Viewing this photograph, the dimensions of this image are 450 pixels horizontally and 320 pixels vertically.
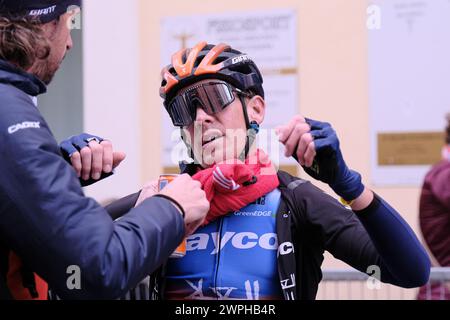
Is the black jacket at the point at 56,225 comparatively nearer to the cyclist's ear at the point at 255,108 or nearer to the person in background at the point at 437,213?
the cyclist's ear at the point at 255,108

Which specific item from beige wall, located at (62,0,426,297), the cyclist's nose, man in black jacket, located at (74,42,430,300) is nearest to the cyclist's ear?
man in black jacket, located at (74,42,430,300)

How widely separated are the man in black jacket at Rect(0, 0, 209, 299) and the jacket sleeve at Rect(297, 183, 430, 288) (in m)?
0.53

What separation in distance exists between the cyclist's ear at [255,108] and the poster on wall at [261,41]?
13.1 ft

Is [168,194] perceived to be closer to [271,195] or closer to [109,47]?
[271,195]

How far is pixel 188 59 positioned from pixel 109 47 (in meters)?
4.29

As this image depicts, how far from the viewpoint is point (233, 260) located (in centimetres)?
225

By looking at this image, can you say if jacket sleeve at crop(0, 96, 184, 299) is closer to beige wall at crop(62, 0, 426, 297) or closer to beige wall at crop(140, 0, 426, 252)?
beige wall at crop(62, 0, 426, 297)

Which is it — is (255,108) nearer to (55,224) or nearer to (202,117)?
(202,117)

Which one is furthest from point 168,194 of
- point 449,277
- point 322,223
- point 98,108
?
point 98,108

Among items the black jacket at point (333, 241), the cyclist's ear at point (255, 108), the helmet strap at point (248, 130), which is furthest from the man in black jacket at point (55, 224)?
the cyclist's ear at point (255, 108)

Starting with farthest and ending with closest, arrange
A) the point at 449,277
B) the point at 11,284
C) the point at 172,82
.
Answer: the point at 449,277 < the point at 172,82 < the point at 11,284
